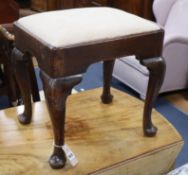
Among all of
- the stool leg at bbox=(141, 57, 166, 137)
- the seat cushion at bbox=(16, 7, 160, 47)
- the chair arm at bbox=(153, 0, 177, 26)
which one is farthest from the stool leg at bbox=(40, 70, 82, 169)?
the chair arm at bbox=(153, 0, 177, 26)

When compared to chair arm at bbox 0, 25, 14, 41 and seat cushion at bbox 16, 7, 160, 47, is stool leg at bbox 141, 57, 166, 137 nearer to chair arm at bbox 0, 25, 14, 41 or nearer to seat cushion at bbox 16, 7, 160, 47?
seat cushion at bbox 16, 7, 160, 47

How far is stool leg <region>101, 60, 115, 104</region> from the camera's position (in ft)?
5.08

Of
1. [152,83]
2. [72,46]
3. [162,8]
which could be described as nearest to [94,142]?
[152,83]

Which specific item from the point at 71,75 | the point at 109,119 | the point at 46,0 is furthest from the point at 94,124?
the point at 46,0

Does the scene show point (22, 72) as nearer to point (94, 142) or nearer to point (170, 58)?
point (94, 142)

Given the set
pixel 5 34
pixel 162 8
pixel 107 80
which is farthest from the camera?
pixel 162 8

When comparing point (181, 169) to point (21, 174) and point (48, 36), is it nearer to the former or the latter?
point (21, 174)

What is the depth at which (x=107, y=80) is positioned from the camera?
1573 millimetres

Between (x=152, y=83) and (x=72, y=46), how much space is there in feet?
1.28

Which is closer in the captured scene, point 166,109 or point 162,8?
point 166,109

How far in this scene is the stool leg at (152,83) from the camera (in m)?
Result: 1.24

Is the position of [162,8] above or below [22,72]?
→ below

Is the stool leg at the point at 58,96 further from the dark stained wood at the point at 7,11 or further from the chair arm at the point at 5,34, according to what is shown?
the dark stained wood at the point at 7,11

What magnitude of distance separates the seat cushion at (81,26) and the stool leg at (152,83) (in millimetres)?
122
